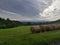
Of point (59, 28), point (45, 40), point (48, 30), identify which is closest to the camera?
point (45, 40)

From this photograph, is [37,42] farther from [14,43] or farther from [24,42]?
[14,43]

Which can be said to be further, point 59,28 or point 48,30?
point 59,28

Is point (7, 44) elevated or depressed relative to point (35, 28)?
depressed

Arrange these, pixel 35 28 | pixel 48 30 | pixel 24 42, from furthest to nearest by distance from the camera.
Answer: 1. pixel 48 30
2. pixel 35 28
3. pixel 24 42

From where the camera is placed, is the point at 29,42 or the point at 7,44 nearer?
the point at 7,44

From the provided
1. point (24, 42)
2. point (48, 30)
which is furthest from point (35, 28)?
point (24, 42)

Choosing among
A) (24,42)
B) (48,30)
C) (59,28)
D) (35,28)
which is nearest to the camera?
(24,42)

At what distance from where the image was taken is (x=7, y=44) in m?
25.7

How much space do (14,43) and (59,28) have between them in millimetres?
25183

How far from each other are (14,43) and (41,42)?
16.9 feet

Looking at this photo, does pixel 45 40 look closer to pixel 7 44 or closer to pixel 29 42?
pixel 29 42

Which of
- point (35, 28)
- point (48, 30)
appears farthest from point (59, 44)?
point (48, 30)

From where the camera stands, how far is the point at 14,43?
2623cm

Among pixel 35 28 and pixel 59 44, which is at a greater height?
pixel 35 28
